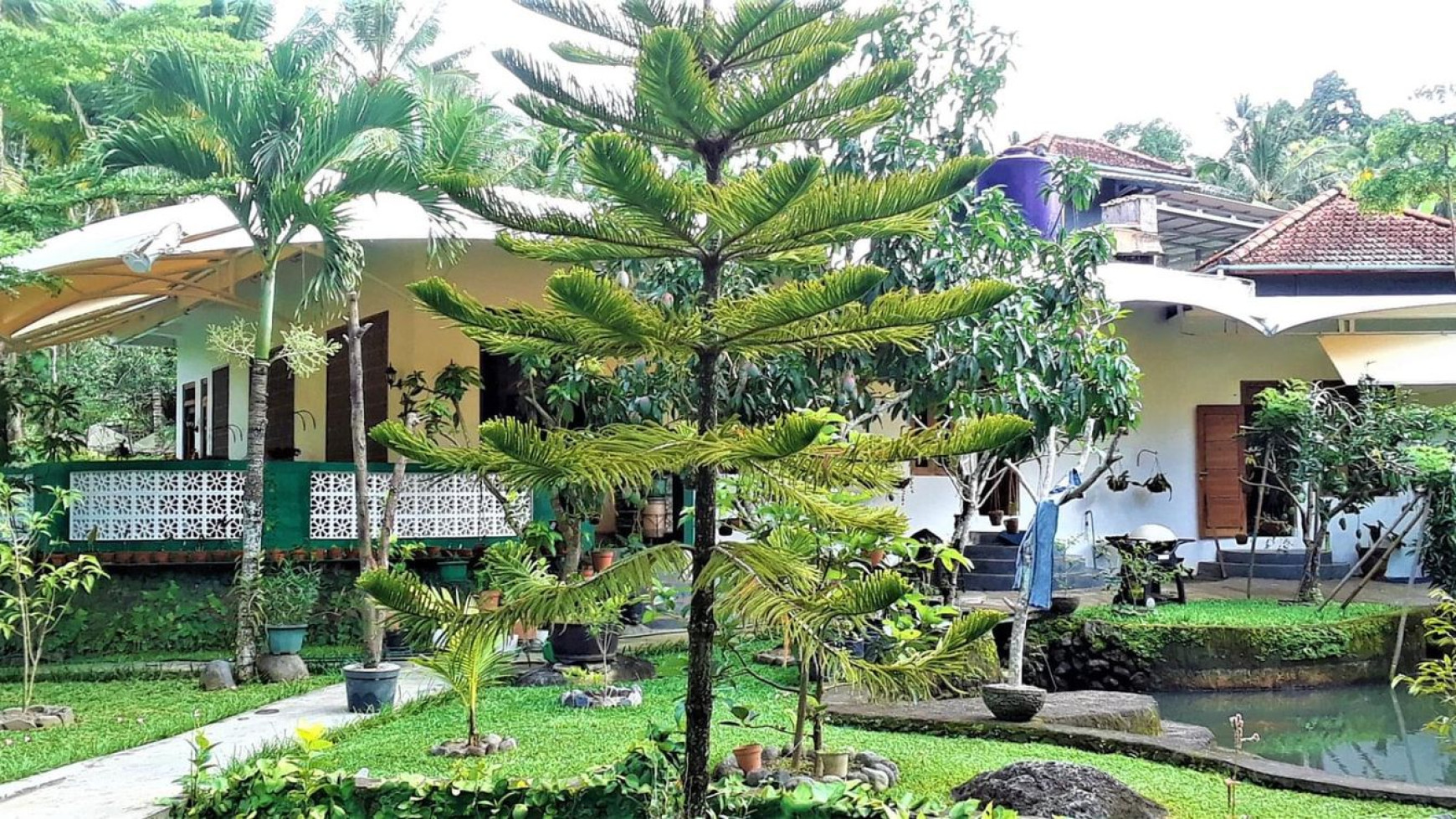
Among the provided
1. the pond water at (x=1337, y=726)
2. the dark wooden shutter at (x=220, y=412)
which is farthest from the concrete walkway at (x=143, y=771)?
the dark wooden shutter at (x=220, y=412)

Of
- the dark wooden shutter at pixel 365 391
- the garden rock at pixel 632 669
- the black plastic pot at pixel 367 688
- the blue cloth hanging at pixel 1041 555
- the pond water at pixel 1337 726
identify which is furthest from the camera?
the dark wooden shutter at pixel 365 391

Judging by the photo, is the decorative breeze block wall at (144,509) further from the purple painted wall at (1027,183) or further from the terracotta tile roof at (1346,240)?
the terracotta tile roof at (1346,240)

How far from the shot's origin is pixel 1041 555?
7.39 meters

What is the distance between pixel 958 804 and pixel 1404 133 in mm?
11036

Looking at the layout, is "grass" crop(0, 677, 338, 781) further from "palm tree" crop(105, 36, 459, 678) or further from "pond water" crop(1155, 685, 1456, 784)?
"pond water" crop(1155, 685, 1456, 784)

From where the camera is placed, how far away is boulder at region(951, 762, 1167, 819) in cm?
477

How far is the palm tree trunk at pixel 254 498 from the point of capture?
8.28m

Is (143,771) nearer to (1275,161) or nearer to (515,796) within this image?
(515,796)

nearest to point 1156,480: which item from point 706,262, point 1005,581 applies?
point 1005,581

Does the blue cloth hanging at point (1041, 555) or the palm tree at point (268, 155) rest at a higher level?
the palm tree at point (268, 155)

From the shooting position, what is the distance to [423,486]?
1016cm

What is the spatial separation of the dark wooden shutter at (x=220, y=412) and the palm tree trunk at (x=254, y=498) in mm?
7112

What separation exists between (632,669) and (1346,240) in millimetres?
10965

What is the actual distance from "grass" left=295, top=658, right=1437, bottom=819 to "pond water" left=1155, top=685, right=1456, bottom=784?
1862 mm
